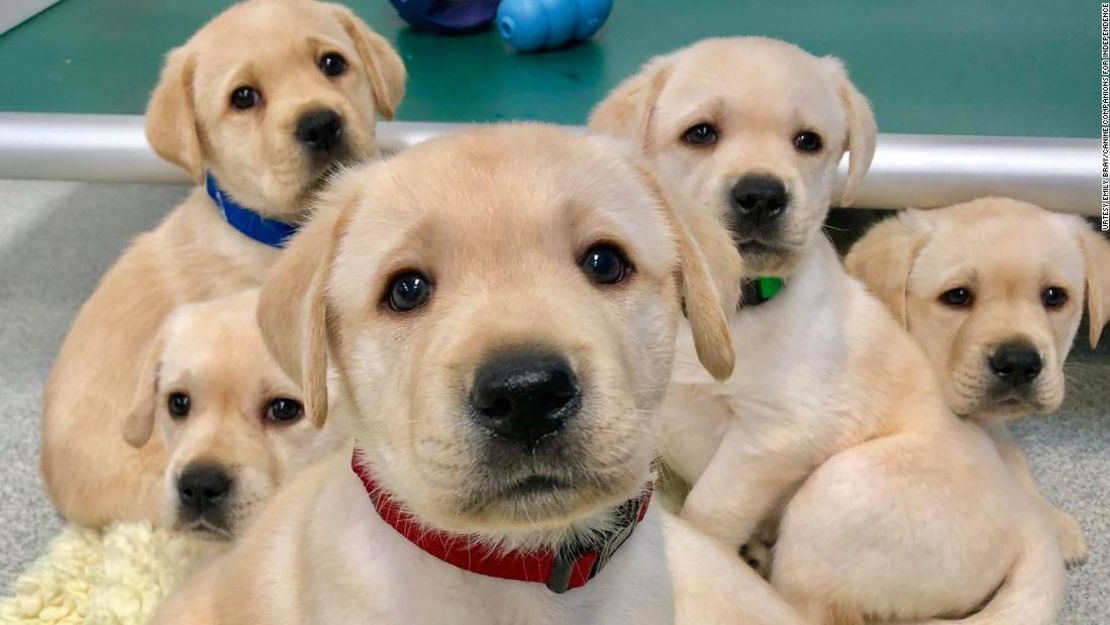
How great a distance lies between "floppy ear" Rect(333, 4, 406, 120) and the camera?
2.95 m

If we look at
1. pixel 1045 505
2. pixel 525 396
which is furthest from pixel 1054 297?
pixel 525 396

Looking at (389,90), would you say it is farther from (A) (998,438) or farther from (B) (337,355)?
(A) (998,438)

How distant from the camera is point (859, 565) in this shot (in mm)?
2123

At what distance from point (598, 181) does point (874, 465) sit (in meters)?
1.10

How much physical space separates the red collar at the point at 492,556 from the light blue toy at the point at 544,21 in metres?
3.06

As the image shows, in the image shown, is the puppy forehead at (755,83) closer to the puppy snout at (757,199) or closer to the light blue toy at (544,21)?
the puppy snout at (757,199)

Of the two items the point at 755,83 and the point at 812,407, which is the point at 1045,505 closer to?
the point at 812,407

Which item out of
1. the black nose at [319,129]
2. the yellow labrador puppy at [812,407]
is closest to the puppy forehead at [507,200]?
the yellow labrador puppy at [812,407]

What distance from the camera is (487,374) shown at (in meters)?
1.15

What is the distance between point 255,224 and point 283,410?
2.49 feet

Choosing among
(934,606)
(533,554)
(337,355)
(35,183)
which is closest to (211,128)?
(337,355)

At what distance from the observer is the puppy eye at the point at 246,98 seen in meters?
2.71

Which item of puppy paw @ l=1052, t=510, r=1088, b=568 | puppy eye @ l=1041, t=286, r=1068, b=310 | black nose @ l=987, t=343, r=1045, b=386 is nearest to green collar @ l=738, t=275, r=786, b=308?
black nose @ l=987, t=343, r=1045, b=386

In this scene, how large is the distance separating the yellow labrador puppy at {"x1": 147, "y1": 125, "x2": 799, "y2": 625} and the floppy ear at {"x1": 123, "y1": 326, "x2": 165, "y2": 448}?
0.79 meters
